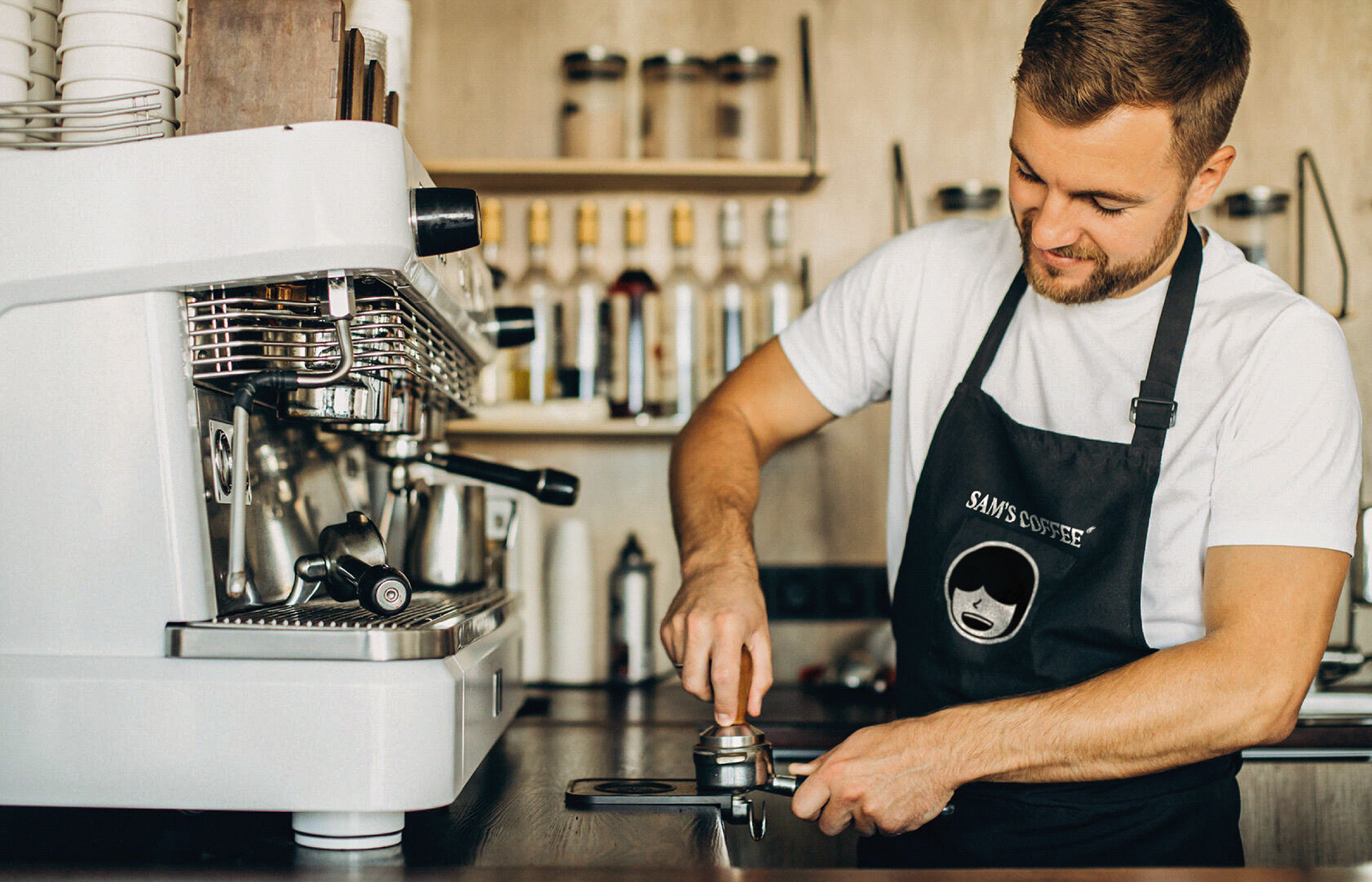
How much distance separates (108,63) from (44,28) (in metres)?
0.15

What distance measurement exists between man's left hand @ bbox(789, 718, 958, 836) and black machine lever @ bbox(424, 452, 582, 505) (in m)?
0.37

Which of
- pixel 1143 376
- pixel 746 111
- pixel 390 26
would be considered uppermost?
pixel 746 111

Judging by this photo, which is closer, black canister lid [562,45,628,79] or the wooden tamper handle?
the wooden tamper handle

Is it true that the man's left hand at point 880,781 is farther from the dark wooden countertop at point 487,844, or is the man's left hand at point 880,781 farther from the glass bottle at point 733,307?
the glass bottle at point 733,307

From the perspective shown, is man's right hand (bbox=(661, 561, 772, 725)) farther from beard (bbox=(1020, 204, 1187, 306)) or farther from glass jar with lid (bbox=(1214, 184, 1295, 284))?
glass jar with lid (bbox=(1214, 184, 1295, 284))

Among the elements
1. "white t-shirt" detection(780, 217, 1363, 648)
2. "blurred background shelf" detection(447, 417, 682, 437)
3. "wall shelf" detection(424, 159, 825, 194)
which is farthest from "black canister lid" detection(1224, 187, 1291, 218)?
"blurred background shelf" detection(447, 417, 682, 437)

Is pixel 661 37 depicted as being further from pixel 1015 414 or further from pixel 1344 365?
pixel 1344 365

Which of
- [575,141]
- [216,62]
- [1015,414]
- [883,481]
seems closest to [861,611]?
[883,481]

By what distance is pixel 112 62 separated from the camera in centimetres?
80

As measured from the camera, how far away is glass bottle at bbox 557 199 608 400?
188 centimetres

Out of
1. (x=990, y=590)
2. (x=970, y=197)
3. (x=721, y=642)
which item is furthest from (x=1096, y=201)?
(x=970, y=197)

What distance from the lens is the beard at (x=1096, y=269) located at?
104 cm

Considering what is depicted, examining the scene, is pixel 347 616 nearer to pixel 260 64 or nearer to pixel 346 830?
pixel 346 830

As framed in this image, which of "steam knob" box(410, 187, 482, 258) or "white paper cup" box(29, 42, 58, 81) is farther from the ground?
"white paper cup" box(29, 42, 58, 81)
